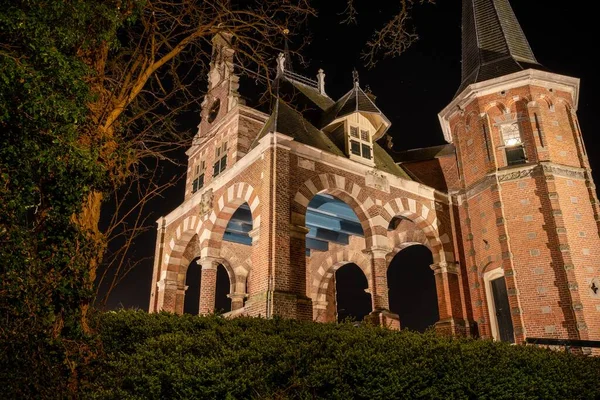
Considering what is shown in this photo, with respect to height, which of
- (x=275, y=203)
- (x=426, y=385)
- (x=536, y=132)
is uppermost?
(x=536, y=132)

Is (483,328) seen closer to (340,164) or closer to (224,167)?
(340,164)

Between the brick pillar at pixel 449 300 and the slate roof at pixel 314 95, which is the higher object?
the slate roof at pixel 314 95

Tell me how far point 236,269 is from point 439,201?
32.2ft

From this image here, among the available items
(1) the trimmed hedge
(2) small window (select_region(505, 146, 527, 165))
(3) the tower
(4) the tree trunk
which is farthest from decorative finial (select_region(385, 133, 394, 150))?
(4) the tree trunk

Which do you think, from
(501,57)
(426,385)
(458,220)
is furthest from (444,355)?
(501,57)

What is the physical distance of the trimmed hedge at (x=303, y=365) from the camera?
261 inches

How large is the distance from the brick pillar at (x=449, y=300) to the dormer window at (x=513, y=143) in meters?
4.73

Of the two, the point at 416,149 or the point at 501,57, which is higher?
the point at 501,57

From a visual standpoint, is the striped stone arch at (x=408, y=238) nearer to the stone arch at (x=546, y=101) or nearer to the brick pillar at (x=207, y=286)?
the stone arch at (x=546, y=101)

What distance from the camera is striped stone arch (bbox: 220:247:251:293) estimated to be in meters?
23.3

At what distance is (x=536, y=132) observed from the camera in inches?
749

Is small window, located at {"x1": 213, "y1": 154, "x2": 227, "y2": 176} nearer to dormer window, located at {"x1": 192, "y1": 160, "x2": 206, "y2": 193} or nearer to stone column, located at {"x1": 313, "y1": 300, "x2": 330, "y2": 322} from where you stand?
dormer window, located at {"x1": 192, "y1": 160, "x2": 206, "y2": 193}

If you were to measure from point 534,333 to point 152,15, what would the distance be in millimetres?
14921

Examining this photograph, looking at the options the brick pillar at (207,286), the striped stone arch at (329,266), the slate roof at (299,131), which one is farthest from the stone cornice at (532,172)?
the brick pillar at (207,286)
